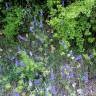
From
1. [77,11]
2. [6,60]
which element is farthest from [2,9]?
[77,11]

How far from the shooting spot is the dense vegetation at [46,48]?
391cm

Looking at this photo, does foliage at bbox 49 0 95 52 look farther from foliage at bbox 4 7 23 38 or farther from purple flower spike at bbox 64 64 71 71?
foliage at bbox 4 7 23 38

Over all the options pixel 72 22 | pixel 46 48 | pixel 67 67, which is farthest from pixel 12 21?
pixel 67 67

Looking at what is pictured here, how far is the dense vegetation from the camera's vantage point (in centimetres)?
391

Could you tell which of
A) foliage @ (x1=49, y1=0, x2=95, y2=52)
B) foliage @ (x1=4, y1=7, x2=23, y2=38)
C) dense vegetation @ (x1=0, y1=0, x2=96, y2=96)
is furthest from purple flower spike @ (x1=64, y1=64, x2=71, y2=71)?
foliage @ (x1=4, y1=7, x2=23, y2=38)

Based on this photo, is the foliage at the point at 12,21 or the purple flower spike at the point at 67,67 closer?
the purple flower spike at the point at 67,67

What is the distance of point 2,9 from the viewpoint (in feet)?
17.1

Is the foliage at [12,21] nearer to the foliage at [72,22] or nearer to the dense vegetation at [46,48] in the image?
the dense vegetation at [46,48]

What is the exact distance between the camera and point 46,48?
4.53 m

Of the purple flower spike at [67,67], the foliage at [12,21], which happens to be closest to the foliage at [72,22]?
the purple flower spike at [67,67]

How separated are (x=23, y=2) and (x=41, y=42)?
933 mm

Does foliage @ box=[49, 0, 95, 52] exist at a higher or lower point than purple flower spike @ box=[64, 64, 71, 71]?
higher

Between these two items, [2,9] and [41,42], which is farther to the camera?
[2,9]

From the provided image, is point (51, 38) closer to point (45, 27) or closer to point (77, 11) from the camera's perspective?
point (45, 27)
